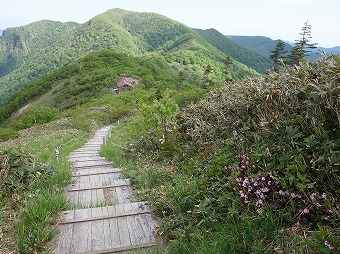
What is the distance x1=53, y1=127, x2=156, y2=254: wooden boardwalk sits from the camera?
3.69 metres

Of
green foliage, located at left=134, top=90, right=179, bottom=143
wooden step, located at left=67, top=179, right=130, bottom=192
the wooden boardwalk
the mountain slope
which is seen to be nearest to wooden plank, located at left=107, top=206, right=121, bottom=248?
the wooden boardwalk

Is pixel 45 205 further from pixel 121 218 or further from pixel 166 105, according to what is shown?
pixel 166 105

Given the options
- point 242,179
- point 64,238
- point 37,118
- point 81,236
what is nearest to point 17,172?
point 64,238

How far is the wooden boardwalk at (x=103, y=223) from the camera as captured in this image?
3685 mm

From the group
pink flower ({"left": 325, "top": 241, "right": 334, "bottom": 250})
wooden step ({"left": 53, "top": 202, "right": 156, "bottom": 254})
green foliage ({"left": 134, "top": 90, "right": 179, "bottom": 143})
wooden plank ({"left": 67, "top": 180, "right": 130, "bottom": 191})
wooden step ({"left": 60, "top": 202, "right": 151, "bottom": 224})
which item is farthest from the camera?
green foliage ({"left": 134, "top": 90, "right": 179, "bottom": 143})

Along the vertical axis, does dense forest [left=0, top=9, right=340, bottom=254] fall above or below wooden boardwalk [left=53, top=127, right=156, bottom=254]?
above

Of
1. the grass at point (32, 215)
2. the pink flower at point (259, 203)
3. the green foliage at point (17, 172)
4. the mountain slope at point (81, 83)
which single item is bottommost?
the mountain slope at point (81, 83)

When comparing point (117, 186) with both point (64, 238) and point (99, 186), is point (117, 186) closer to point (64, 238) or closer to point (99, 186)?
point (99, 186)

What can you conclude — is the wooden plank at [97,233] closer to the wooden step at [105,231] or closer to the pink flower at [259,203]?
the wooden step at [105,231]

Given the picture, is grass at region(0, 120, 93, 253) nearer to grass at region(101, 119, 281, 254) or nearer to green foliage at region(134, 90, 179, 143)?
grass at region(101, 119, 281, 254)

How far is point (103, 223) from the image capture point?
4.20 metres

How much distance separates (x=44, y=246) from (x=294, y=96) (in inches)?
143

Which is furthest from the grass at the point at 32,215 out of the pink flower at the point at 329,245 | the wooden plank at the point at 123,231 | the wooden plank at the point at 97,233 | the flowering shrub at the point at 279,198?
the pink flower at the point at 329,245

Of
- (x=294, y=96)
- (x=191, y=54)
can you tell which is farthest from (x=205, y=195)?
(x=191, y=54)
